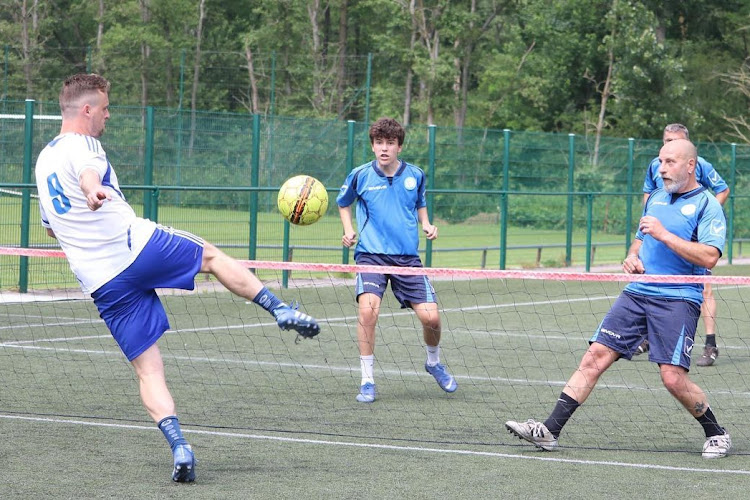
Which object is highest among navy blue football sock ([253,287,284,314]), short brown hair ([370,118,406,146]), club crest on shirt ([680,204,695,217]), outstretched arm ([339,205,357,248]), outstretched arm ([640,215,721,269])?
short brown hair ([370,118,406,146])

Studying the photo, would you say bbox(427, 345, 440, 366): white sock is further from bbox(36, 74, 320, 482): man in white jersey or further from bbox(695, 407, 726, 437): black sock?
bbox(36, 74, 320, 482): man in white jersey

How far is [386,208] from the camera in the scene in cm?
900

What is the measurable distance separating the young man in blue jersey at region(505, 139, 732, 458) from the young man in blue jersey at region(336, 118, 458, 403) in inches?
77.0

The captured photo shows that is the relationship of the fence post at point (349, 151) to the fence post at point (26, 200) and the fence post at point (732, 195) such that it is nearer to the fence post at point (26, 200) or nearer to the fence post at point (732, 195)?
the fence post at point (26, 200)

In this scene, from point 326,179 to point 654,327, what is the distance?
1259 centimetres

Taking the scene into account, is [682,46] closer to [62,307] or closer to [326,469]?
[62,307]

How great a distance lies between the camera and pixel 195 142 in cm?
1825

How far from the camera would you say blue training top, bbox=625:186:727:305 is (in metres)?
6.80

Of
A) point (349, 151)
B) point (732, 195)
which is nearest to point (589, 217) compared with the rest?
point (732, 195)

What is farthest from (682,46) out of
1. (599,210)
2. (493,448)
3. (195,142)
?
(493,448)

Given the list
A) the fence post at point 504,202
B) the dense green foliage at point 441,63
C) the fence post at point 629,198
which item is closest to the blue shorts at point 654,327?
the fence post at point 504,202

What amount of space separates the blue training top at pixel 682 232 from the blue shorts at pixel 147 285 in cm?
256

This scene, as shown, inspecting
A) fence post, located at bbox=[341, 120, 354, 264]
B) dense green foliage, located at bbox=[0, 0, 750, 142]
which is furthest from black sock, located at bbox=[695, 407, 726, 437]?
dense green foliage, located at bbox=[0, 0, 750, 142]

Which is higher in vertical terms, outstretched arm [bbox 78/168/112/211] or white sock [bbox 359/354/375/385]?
outstretched arm [bbox 78/168/112/211]
